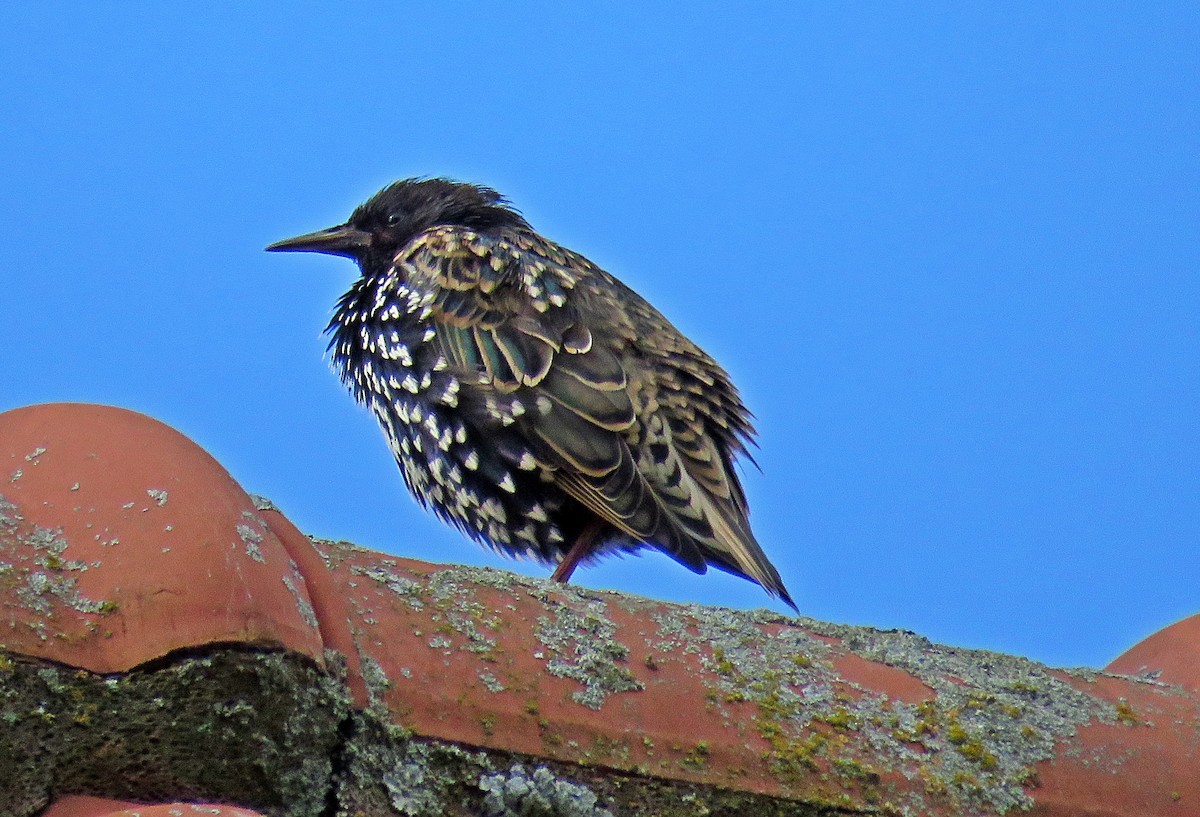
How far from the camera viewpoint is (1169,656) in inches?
136

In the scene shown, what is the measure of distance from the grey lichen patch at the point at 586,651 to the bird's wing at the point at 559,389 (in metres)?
1.82

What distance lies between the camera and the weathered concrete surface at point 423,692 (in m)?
2.06

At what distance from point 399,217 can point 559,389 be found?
5.34ft

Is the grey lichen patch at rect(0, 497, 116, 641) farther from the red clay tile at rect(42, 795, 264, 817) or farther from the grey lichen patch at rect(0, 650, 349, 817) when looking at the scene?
the red clay tile at rect(42, 795, 264, 817)

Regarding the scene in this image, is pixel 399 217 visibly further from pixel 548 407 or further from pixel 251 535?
pixel 251 535

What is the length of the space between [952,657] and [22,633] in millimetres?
1708

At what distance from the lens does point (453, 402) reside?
15.1 ft

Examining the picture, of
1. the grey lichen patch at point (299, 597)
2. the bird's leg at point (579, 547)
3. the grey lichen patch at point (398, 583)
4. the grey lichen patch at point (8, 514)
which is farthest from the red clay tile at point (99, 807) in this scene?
the bird's leg at point (579, 547)

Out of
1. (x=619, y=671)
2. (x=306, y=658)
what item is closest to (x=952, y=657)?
(x=619, y=671)

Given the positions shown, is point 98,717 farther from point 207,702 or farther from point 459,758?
point 459,758

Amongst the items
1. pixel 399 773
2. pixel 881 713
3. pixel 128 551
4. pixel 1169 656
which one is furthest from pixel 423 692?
pixel 1169 656

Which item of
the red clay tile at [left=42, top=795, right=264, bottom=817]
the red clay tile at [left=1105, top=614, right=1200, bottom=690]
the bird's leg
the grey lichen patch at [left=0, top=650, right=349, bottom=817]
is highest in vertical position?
the bird's leg

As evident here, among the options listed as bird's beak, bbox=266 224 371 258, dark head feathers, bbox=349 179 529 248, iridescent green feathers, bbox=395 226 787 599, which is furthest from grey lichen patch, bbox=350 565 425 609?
bird's beak, bbox=266 224 371 258

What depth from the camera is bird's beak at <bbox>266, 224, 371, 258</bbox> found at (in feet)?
19.4
